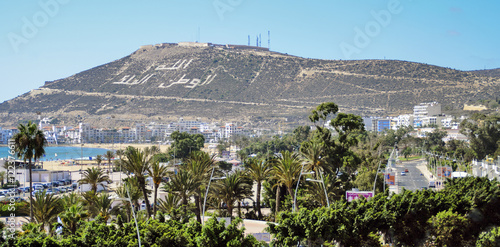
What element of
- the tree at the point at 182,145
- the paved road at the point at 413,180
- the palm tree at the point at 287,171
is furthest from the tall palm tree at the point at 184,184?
the tree at the point at 182,145

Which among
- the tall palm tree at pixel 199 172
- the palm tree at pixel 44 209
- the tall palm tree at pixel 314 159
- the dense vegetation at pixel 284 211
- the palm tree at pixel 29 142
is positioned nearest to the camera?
the dense vegetation at pixel 284 211

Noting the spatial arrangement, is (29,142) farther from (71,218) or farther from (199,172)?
(199,172)

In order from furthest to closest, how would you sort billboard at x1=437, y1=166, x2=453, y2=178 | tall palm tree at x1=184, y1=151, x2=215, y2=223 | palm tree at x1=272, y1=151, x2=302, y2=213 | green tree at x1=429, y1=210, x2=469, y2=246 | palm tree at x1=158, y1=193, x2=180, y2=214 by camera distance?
billboard at x1=437, y1=166, x2=453, y2=178, palm tree at x1=272, y1=151, x2=302, y2=213, tall palm tree at x1=184, y1=151, x2=215, y2=223, palm tree at x1=158, y1=193, x2=180, y2=214, green tree at x1=429, y1=210, x2=469, y2=246

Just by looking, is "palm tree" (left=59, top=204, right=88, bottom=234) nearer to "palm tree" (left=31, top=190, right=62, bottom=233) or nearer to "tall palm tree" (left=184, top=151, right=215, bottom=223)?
"palm tree" (left=31, top=190, right=62, bottom=233)

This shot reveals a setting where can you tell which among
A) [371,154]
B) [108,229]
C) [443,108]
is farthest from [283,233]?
[443,108]

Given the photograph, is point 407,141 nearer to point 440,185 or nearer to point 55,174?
point 440,185

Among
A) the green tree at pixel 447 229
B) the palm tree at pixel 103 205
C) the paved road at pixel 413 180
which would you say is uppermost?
the palm tree at pixel 103 205

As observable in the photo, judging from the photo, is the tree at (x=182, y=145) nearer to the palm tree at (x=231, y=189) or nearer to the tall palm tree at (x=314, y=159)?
the tall palm tree at (x=314, y=159)

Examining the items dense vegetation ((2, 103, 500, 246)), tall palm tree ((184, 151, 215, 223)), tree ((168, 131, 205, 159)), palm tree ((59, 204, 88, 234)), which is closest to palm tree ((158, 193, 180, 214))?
dense vegetation ((2, 103, 500, 246))

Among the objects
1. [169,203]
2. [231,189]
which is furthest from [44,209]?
[231,189]
